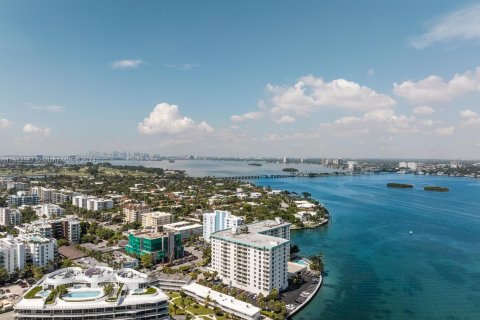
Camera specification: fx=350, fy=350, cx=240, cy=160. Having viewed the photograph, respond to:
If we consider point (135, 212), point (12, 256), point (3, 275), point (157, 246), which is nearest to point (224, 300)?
point (157, 246)

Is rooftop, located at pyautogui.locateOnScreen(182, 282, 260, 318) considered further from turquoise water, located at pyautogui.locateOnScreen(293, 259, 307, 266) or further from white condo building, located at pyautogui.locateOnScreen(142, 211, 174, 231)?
white condo building, located at pyautogui.locateOnScreen(142, 211, 174, 231)

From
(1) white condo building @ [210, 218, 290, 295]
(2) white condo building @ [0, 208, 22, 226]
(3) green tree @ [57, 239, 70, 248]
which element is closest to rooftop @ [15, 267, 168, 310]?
(1) white condo building @ [210, 218, 290, 295]

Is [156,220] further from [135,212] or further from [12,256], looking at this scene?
[12,256]

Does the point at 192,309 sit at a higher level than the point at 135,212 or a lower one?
lower

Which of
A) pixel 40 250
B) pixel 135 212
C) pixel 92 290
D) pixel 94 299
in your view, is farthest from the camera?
pixel 135 212

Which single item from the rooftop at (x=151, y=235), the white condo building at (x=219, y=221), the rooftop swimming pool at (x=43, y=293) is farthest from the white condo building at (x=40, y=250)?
the white condo building at (x=219, y=221)

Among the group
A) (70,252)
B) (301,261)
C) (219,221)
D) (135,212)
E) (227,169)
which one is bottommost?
(301,261)

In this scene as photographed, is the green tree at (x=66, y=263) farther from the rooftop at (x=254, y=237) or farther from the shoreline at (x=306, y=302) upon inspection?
the shoreline at (x=306, y=302)

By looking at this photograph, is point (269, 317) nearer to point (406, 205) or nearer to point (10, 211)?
point (10, 211)

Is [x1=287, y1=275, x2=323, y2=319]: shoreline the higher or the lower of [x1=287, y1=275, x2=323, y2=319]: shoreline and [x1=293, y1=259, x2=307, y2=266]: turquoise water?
the lower

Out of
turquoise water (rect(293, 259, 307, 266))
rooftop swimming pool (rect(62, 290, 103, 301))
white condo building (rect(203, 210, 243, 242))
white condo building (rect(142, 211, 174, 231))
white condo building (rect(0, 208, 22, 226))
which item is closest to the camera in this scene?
rooftop swimming pool (rect(62, 290, 103, 301))
